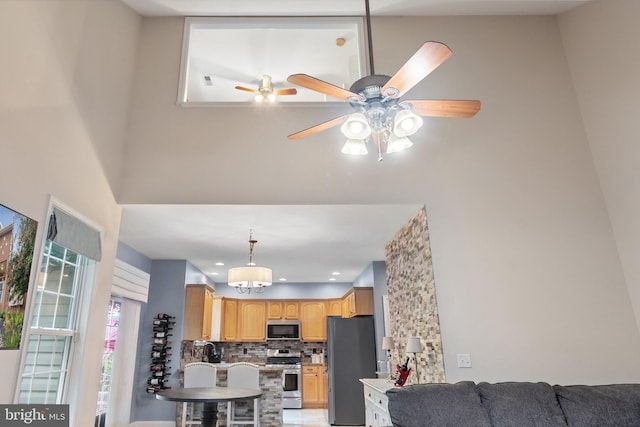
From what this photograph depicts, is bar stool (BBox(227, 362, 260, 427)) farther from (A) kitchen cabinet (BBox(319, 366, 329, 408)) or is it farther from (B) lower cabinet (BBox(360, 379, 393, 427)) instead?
(A) kitchen cabinet (BBox(319, 366, 329, 408))

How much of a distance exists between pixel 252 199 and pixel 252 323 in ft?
19.0

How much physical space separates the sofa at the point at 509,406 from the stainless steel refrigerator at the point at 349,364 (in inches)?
160

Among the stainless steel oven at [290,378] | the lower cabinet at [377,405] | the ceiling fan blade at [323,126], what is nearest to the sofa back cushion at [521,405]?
the lower cabinet at [377,405]

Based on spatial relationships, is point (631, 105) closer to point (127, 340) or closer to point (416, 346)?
point (416, 346)

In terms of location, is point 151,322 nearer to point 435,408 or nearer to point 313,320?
point 313,320

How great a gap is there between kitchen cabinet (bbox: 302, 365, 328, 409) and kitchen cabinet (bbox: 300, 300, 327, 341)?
70 cm

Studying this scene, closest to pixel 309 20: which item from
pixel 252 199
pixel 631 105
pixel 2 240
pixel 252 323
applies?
pixel 252 199

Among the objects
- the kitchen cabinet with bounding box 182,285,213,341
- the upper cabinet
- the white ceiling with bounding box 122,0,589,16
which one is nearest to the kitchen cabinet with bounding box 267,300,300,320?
the upper cabinet

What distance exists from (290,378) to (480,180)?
19.3 feet

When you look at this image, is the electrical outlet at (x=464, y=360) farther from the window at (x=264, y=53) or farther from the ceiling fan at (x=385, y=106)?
the window at (x=264, y=53)

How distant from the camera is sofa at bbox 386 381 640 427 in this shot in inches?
93.0

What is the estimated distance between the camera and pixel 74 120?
9.88 ft

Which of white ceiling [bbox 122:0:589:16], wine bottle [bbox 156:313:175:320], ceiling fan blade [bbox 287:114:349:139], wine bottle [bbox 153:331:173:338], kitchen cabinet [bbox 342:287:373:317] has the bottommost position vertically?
wine bottle [bbox 153:331:173:338]

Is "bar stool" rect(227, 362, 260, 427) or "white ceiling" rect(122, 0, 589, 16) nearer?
"white ceiling" rect(122, 0, 589, 16)
